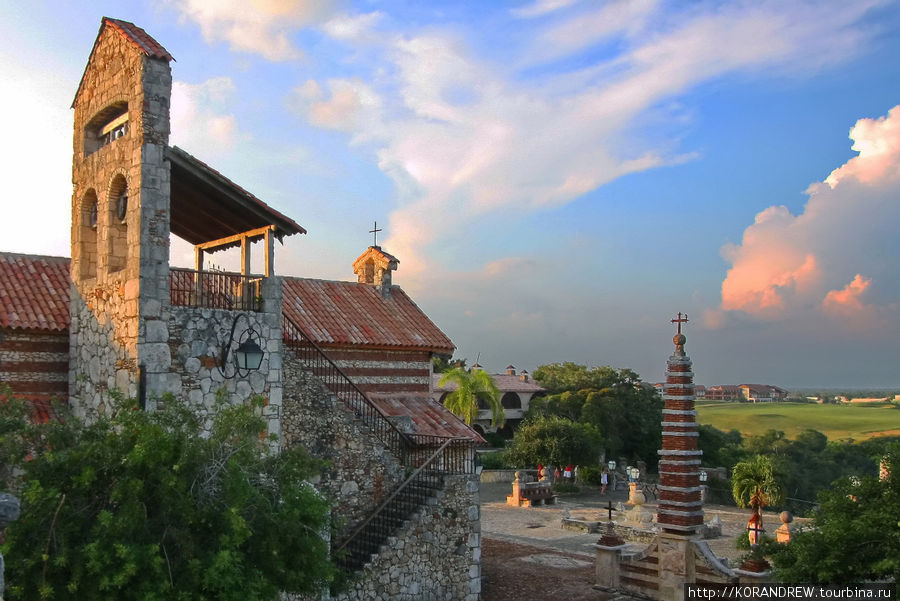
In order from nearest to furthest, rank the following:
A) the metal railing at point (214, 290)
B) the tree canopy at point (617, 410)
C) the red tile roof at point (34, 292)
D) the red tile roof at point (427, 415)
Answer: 1. the metal railing at point (214, 290)
2. the red tile roof at point (34, 292)
3. the red tile roof at point (427, 415)
4. the tree canopy at point (617, 410)

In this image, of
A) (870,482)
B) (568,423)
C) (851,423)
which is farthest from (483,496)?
(851,423)

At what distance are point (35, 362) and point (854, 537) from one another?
1509 centimetres

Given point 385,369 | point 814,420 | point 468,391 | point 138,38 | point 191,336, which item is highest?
point 138,38

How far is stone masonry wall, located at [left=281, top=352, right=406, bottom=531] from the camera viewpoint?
1549 cm

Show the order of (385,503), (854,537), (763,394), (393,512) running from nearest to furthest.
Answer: (854,537) → (385,503) → (393,512) → (763,394)

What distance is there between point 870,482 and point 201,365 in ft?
39.3

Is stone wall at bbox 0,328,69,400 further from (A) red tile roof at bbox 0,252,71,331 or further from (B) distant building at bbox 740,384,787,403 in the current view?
(B) distant building at bbox 740,384,787,403

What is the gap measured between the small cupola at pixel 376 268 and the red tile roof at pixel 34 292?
9380 mm

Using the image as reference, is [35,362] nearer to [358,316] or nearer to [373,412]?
[373,412]

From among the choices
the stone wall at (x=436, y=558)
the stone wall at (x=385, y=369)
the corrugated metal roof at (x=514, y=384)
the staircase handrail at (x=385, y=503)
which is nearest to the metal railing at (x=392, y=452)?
the staircase handrail at (x=385, y=503)

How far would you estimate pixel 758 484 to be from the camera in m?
26.3

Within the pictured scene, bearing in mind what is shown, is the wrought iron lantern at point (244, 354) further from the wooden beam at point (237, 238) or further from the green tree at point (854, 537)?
the green tree at point (854, 537)

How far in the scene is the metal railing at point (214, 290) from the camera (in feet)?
44.3

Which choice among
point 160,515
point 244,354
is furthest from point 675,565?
point 160,515
